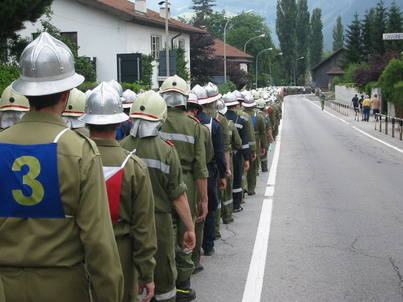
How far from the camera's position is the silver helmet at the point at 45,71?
303cm

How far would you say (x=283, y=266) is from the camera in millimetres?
7402

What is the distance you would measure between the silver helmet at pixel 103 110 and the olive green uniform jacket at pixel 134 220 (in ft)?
0.43

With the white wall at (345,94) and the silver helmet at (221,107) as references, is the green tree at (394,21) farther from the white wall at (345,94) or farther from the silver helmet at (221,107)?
the silver helmet at (221,107)

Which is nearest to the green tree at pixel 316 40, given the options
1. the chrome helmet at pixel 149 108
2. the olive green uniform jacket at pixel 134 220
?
A: the chrome helmet at pixel 149 108

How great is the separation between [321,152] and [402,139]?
6.77 meters

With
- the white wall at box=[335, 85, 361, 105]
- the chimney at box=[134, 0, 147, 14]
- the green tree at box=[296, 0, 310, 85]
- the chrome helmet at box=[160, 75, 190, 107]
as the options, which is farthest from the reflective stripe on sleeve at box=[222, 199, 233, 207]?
the green tree at box=[296, 0, 310, 85]

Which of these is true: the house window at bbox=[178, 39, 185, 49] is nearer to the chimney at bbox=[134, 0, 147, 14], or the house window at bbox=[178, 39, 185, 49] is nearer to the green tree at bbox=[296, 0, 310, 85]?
the chimney at bbox=[134, 0, 147, 14]

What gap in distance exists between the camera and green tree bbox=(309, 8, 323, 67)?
496 feet

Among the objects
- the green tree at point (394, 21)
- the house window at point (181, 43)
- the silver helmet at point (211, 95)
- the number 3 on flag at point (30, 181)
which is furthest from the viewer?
the green tree at point (394, 21)

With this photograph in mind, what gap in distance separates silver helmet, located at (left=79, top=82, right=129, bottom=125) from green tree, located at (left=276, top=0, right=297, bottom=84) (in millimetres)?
137482

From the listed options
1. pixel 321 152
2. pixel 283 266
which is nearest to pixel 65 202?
pixel 283 266

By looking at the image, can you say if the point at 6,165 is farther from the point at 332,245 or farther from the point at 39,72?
the point at 332,245

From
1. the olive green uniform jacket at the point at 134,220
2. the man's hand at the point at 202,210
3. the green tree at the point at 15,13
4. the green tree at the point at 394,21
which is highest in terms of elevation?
→ the green tree at the point at 394,21

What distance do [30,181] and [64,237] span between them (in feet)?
1.01
